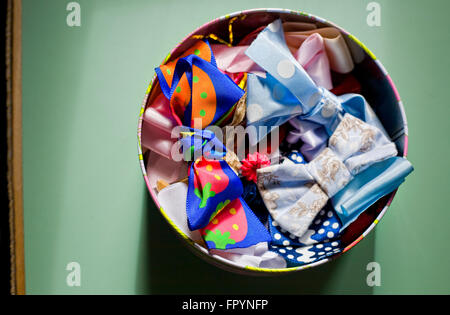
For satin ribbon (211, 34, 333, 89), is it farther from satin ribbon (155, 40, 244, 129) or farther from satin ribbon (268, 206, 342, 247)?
satin ribbon (268, 206, 342, 247)

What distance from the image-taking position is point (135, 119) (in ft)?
2.53

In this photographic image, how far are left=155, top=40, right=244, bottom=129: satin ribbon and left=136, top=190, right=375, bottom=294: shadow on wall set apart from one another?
0.25 metres

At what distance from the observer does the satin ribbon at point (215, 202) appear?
57 cm

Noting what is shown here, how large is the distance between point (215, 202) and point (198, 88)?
0.17 meters

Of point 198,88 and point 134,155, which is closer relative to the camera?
point 198,88

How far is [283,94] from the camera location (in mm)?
630

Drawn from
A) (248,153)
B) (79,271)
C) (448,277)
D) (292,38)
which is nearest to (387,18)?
(292,38)

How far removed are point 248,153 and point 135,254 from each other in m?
0.30

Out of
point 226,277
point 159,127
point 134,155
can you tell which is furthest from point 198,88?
point 226,277

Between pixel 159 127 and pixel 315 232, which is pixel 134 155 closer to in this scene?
pixel 159 127

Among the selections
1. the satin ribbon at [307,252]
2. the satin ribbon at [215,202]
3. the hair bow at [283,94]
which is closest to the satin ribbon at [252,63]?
the hair bow at [283,94]

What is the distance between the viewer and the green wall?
75 centimetres

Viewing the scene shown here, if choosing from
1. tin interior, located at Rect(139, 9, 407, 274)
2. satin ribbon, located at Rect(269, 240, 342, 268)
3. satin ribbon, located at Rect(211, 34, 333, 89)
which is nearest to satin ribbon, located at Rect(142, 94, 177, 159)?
tin interior, located at Rect(139, 9, 407, 274)

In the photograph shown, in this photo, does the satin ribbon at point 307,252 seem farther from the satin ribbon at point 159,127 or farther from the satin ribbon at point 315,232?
the satin ribbon at point 159,127
